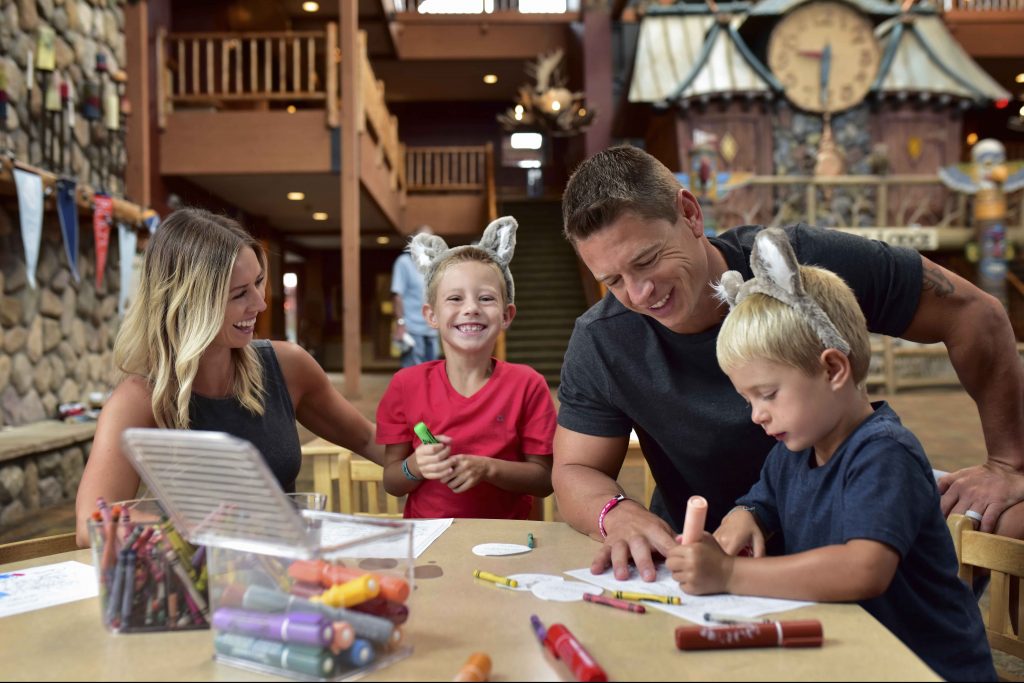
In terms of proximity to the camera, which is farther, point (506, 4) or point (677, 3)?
point (506, 4)

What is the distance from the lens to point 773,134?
1264cm

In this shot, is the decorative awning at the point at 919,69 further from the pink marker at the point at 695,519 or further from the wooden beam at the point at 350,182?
the pink marker at the point at 695,519

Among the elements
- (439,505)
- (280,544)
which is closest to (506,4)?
(439,505)

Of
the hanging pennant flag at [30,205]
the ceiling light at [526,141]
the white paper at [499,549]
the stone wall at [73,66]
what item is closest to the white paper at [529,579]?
the white paper at [499,549]

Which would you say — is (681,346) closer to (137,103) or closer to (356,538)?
(356,538)

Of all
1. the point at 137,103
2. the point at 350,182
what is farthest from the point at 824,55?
the point at 137,103

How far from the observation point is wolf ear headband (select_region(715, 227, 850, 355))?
1.30m

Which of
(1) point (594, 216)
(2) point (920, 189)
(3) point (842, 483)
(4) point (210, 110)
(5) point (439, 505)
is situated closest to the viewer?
(3) point (842, 483)

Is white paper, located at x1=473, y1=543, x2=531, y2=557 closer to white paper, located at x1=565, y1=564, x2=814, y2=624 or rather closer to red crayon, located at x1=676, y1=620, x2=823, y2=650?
white paper, located at x1=565, y1=564, x2=814, y2=624

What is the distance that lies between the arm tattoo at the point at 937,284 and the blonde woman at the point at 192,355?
156cm

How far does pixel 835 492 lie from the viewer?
4.42 feet

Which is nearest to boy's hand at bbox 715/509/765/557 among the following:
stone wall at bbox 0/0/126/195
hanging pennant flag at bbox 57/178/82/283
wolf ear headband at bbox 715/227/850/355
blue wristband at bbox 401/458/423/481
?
wolf ear headband at bbox 715/227/850/355

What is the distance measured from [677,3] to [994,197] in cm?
558

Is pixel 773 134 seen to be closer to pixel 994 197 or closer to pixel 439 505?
pixel 994 197
